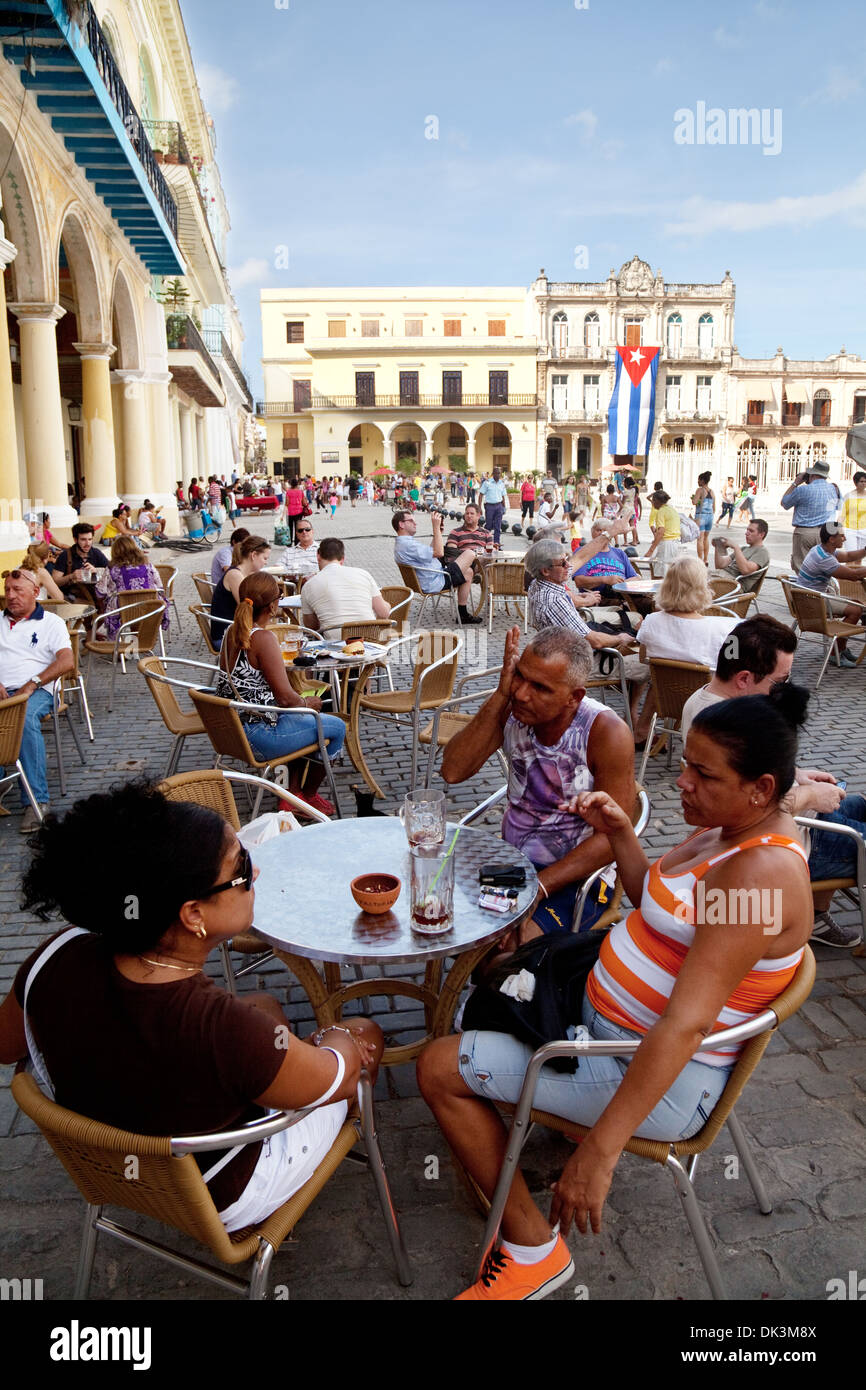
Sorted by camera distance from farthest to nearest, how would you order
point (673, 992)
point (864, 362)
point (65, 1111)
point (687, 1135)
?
point (864, 362), point (687, 1135), point (673, 992), point (65, 1111)

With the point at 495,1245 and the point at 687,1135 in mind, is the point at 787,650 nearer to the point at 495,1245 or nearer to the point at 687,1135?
the point at 687,1135

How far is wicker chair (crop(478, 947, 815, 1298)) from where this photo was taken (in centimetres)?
172

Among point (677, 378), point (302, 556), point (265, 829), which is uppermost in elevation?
point (677, 378)

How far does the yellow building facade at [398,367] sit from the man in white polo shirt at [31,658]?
50165 millimetres

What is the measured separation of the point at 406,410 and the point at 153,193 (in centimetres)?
4178

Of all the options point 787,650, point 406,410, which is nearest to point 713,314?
point 406,410

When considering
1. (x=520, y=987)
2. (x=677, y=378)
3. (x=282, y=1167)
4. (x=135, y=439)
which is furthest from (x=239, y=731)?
(x=677, y=378)

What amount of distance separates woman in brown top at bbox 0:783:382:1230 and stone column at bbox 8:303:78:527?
1102 centimetres

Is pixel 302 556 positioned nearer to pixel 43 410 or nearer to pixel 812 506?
pixel 43 410

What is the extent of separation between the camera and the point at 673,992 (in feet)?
5.60

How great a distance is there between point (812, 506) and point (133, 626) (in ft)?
24.3

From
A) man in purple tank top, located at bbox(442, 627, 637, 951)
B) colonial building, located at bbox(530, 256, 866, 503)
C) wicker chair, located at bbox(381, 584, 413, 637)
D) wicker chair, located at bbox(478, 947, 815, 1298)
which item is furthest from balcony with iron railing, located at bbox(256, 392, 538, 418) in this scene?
wicker chair, located at bbox(478, 947, 815, 1298)

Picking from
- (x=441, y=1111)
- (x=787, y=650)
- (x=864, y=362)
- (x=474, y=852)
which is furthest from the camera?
(x=864, y=362)

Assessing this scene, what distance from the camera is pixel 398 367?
53.3 metres
